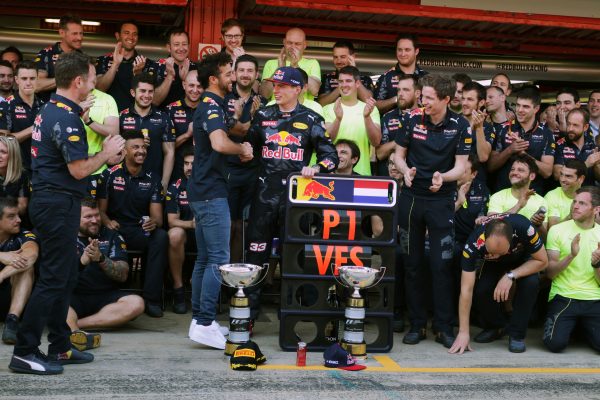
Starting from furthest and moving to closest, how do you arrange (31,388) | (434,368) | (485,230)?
(485,230) < (434,368) < (31,388)

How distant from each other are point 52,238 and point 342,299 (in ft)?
8.41

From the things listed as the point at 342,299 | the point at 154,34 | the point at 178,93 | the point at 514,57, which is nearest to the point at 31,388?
the point at 342,299

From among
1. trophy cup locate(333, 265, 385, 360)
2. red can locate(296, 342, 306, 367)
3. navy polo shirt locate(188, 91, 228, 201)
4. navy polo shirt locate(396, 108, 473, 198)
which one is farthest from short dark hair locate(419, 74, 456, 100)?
red can locate(296, 342, 306, 367)

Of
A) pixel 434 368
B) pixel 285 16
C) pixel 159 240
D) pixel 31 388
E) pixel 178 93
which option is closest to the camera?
pixel 31 388

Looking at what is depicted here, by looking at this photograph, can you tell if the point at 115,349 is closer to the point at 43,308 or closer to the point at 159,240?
the point at 43,308

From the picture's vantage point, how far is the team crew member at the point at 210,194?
695cm

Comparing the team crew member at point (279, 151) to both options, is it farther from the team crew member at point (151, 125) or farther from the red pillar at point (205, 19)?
the red pillar at point (205, 19)

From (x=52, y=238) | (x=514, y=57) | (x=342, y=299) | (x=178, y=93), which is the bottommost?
(x=342, y=299)

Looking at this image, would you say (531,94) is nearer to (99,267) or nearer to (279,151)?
(279,151)

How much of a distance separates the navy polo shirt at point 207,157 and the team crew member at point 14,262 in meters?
1.61

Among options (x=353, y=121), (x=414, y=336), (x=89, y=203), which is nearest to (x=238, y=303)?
(x=414, y=336)

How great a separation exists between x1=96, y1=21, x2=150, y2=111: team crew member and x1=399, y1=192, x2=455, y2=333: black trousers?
362cm

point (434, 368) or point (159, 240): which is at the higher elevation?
point (159, 240)

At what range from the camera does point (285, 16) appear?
36.1ft
